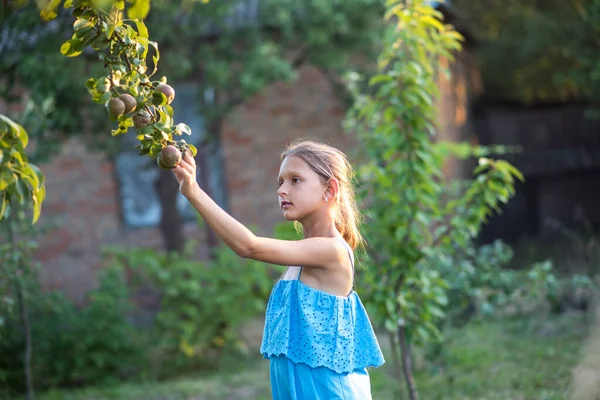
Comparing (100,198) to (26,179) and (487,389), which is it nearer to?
(487,389)

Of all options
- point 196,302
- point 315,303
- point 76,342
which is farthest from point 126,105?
point 196,302

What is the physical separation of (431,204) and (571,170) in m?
10.5

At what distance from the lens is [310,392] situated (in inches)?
90.7

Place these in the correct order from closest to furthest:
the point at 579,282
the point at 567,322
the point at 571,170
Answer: the point at 579,282 → the point at 567,322 → the point at 571,170

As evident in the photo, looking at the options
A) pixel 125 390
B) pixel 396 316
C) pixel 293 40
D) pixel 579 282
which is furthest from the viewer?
pixel 293 40

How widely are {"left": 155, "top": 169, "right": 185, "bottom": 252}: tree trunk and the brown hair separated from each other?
4774 millimetres

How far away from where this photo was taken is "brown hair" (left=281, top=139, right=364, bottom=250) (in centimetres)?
241

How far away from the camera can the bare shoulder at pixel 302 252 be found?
2102mm

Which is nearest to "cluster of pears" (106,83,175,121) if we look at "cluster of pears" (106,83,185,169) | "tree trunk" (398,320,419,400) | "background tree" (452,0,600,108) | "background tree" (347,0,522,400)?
"cluster of pears" (106,83,185,169)

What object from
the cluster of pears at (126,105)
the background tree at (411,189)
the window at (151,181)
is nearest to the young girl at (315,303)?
the cluster of pears at (126,105)

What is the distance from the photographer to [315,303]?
7.76 ft

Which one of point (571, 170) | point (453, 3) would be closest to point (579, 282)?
point (571, 170)

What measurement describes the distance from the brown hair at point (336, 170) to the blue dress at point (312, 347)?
0.20 meters

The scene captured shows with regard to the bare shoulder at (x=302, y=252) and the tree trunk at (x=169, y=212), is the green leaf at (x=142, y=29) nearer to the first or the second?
the bare shoulder at (x=302, y=252)
